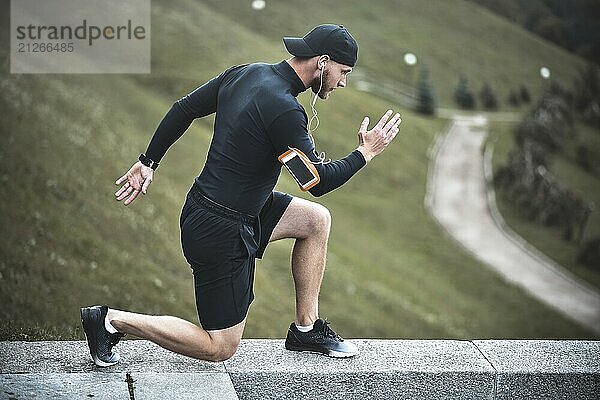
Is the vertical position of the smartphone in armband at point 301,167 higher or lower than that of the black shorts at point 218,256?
higher

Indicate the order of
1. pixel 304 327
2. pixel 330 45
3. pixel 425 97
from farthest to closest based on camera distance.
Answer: pixel 425 97 → pixel 304 327 → pixel 330 45

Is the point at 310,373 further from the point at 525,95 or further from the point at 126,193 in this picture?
the point at 525,95

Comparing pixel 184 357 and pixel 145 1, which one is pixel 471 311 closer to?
pixel 145 1

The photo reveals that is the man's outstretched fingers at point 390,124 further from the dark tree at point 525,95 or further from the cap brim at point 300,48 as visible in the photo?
the dark tree at point 525,95

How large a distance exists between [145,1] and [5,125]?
1.24 metres

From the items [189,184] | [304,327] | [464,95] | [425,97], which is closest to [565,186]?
[464,95]

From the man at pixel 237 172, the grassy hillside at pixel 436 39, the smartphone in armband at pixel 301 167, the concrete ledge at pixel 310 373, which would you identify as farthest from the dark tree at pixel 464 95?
the smartphone in armband at pixel 301 167

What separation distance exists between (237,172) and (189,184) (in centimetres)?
446

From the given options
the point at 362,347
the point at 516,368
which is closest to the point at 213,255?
the point at 362,347

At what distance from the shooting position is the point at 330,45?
279 centimetres

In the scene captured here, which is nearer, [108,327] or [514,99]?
[108,327]

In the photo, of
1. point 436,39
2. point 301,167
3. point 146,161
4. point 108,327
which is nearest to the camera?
point 301,167

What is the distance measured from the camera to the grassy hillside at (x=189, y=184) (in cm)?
664

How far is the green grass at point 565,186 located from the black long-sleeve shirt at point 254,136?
17.4 ft
